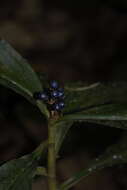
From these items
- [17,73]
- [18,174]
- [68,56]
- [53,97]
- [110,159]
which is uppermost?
[68,56]

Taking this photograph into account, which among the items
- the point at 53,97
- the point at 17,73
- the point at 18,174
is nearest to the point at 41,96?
the point at 53,97

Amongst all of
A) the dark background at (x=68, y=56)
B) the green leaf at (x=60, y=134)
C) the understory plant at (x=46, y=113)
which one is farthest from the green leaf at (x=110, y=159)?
the dark background at (x=68, y=56)

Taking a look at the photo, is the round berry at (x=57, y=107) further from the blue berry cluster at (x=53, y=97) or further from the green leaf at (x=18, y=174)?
the green leaf at (x=18, y=174)

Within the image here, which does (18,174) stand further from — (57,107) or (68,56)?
(68,56)

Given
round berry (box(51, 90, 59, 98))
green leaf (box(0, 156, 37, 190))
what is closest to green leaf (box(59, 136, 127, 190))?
green leaf (box(0, 156, 37, 190))

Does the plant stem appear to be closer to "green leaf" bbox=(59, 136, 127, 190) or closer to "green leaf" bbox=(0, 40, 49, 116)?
"green leaf" bbox=(0, 40, 49, 116)

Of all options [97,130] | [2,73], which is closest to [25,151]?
[97,130]
